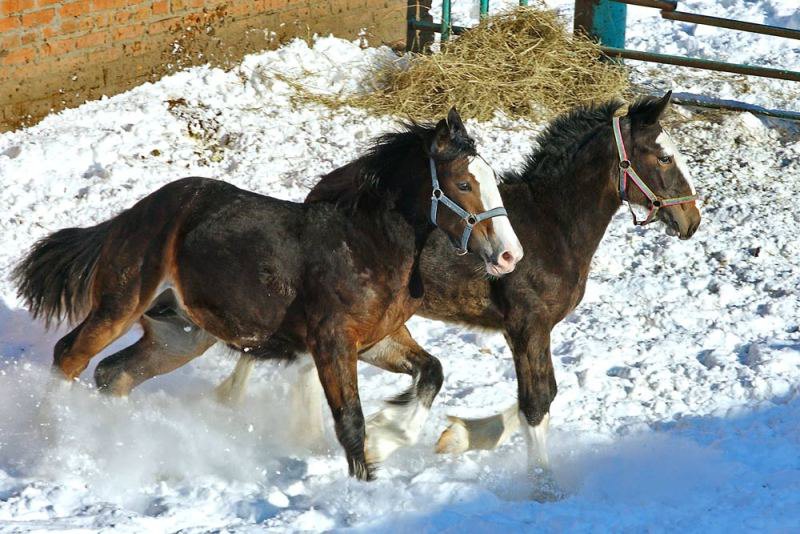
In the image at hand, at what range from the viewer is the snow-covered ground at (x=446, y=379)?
4.43 m

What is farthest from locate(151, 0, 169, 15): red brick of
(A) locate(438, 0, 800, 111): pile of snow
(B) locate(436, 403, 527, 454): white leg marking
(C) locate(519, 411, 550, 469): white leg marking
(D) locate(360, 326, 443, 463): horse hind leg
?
(C) locate(519, 411, 550, 469): white leg marking

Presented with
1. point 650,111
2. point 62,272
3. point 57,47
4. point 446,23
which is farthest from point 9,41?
point 650,111

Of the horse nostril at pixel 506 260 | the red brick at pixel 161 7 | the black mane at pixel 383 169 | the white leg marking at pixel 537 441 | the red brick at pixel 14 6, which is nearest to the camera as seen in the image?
the horse nostril at pixel 506 260

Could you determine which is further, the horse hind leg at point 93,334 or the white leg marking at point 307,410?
the white leg marking at point 307,410

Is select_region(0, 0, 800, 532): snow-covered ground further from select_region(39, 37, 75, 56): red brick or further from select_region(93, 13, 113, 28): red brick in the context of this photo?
select_region(93, 13, 113, 28): red brick

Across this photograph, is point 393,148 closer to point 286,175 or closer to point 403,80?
point 286,175

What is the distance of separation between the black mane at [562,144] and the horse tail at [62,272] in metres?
1.95

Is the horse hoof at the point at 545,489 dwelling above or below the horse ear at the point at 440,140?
below

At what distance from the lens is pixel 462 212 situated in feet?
14.6

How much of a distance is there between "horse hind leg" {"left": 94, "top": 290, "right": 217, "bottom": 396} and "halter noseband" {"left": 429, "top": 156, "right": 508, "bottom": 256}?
1.35 meters

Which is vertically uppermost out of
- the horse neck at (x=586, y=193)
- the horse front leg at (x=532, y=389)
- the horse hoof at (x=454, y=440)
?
the horse neck at (x=586, y=193)

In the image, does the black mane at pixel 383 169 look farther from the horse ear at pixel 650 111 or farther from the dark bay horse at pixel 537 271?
the horse ear at pixel 650 111

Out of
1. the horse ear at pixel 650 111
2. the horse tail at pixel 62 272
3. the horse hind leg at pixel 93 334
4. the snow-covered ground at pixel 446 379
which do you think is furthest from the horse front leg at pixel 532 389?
the horse tail at pixel 62 272

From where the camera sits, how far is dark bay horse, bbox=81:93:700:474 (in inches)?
197
